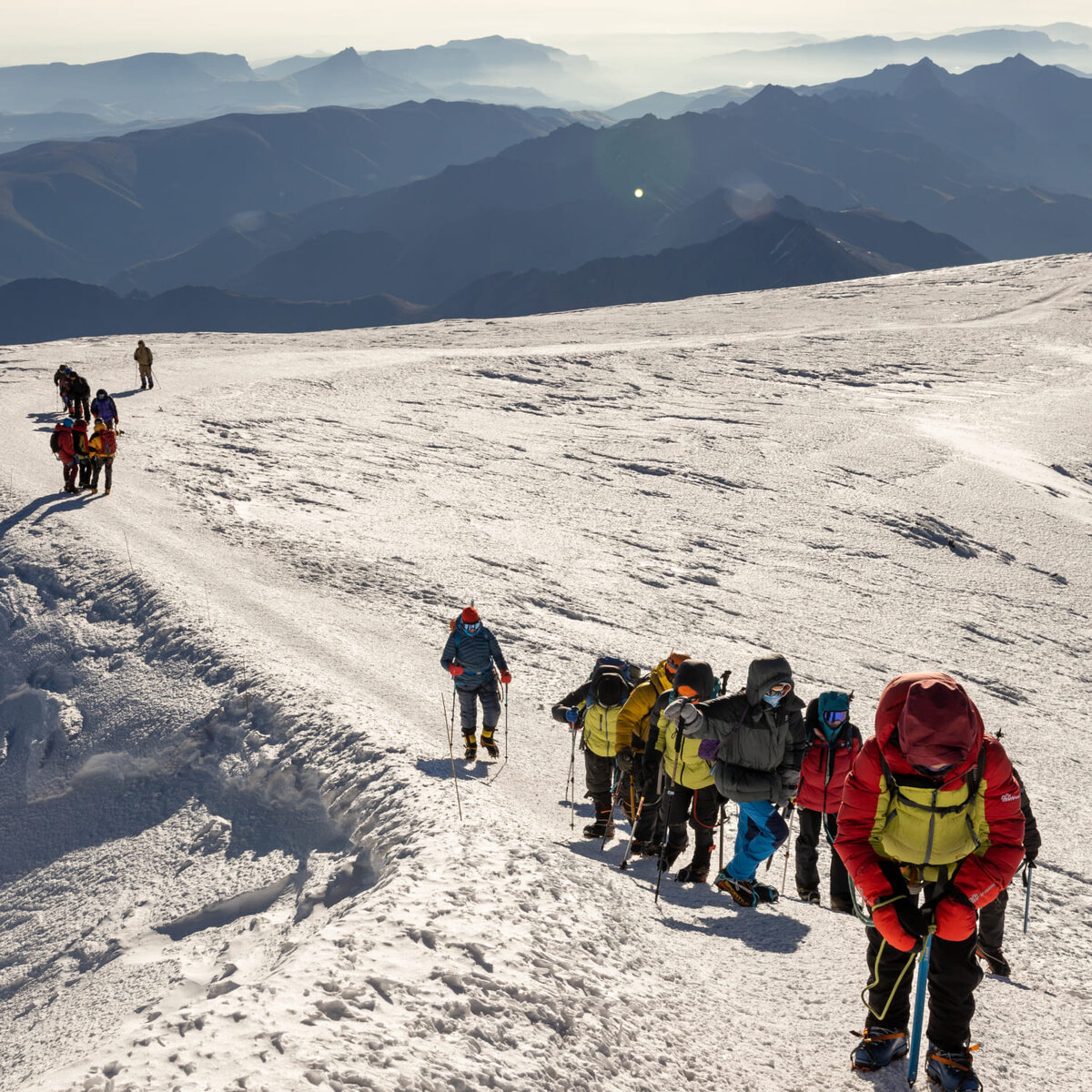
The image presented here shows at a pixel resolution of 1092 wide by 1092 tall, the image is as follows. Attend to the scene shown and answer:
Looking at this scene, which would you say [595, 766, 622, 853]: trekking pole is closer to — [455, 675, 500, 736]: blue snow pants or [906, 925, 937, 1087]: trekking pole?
[455, 675, 500, 736]: blue snow pants

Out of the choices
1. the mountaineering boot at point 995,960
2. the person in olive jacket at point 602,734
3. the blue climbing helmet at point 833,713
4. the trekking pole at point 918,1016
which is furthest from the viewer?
the person in olive jacket at point 602,734

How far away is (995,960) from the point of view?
5605 mm

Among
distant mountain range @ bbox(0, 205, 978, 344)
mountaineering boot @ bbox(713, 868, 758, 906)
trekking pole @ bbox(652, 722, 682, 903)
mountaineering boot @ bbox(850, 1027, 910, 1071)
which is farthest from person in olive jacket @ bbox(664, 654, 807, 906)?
distant mountain range @ bbox(0, 205, 978, 344)

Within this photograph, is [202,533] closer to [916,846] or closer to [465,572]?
[465,572]

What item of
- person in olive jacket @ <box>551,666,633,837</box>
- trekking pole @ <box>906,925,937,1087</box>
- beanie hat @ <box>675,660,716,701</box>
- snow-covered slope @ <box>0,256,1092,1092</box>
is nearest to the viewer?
trekking pole @ <box>906,925,937,1087</box>

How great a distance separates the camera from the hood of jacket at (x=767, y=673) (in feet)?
18.5

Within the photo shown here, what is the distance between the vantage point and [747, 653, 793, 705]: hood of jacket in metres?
5.65

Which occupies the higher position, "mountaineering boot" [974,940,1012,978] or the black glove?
the black glove

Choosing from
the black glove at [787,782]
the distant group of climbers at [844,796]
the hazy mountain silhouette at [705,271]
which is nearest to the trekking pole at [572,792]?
the distant group of climbers at [844,796]

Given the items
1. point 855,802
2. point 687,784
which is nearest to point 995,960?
point 687,784

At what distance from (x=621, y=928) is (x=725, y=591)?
32.5 ft

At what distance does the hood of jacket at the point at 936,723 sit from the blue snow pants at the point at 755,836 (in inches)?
93.7

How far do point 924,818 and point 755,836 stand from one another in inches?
94.2

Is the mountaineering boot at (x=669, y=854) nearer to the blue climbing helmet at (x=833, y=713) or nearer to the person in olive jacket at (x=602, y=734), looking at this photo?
A: the person in olive jacket at (x=602, y=734)
